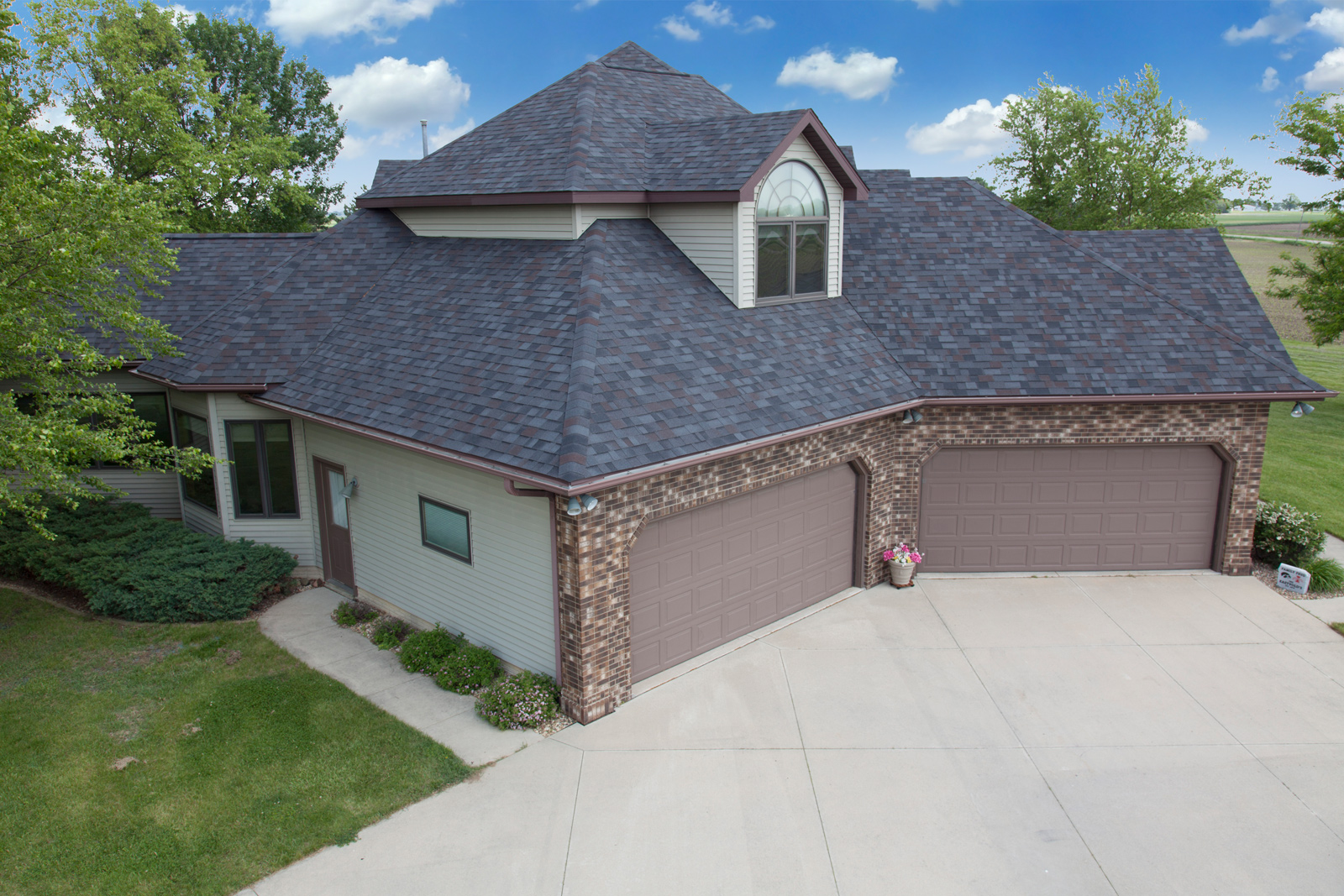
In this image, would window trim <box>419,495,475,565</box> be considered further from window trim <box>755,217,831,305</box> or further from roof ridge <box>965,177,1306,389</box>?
roof ridge <box>965,177,1306,389</box>

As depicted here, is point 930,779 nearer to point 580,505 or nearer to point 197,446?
point 580,505

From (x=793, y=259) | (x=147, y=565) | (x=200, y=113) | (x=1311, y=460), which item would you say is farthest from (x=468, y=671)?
(x=200, y=113)

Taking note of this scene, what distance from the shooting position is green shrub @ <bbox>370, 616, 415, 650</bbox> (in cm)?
1134

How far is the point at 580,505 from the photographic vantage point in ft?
28.4

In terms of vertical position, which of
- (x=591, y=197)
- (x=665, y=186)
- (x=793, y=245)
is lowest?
(x=793, y=245)

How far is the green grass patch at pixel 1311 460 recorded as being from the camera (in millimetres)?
17250

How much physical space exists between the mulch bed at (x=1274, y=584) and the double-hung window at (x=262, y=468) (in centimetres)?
1477

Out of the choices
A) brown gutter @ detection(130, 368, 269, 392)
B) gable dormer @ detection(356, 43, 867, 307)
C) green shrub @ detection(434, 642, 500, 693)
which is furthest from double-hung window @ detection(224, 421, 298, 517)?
green shrub @ detection(434, 642, 500, 693)

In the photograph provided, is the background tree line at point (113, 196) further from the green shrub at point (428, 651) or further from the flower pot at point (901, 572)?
the flower pot at point (901, 572)

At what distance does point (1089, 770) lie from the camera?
8711 mm

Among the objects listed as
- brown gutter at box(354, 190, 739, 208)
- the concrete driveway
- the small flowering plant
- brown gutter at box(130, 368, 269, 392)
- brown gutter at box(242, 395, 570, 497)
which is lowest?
the concrete driveway

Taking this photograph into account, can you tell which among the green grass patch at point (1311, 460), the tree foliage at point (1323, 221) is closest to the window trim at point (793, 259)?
the green grass patch at point (1311, 460)

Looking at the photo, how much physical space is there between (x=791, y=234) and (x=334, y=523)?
7912 millimetres

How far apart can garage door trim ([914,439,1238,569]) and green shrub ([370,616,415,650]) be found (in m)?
7.55
